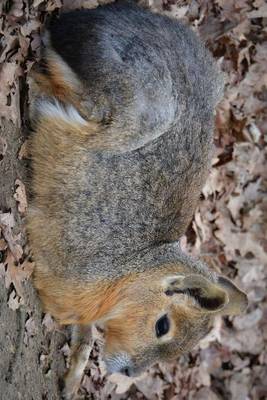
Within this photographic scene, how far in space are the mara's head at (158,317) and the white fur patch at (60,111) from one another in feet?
3.98

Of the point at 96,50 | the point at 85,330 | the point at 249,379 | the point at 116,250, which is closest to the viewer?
the point at 96,50

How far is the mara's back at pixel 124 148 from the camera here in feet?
14.3

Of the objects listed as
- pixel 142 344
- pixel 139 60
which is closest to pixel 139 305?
pixel 142 344

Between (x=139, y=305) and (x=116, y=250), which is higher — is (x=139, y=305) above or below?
below

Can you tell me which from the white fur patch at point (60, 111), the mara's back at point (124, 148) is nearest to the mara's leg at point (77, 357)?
the mara's back at point (124, 148)

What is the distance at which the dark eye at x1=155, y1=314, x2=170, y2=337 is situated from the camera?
15.8 ft

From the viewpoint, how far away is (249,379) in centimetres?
778

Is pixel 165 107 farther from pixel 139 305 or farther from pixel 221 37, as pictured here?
pixel 221 37

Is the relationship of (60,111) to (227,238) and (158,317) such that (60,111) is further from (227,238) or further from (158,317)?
(227,238)

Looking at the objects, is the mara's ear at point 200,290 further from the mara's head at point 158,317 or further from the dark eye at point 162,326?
the dark eye at point 162,326

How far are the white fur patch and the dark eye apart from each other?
149cm

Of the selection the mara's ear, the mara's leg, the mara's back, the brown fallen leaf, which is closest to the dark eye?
the mara's ear

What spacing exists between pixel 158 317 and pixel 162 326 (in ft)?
0.27

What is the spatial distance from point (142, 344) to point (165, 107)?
5.46 ft
